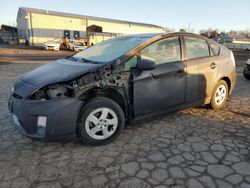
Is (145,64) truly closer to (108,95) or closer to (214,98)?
(108,95)

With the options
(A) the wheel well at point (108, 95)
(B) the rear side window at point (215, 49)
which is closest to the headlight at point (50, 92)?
(A) the wheel well at point (108, 95)

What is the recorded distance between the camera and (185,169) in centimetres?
276

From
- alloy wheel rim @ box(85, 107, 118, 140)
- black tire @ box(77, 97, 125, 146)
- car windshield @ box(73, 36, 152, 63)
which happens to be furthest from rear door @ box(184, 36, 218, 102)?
alloy wheel rim @ box(85, 107, 118, 140)

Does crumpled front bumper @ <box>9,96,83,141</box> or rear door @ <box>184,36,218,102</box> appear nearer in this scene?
crumpled front bumper @ <box>9,96,83,141</box>

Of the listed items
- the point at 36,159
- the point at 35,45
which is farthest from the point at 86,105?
the point at 35,45

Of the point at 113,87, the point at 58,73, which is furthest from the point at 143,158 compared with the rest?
the point at 58,73

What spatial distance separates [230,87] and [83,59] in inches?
125

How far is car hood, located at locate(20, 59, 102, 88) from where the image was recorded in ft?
10.2

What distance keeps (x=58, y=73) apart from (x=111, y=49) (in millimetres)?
1102

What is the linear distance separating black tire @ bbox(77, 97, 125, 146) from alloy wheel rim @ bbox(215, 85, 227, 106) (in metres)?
2.36

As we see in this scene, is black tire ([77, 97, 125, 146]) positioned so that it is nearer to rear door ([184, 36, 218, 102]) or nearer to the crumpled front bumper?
the crumpled front bumper

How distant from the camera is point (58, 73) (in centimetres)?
328

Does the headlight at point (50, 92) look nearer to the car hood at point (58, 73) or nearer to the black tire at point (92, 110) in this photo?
the car hood at point (58, 73)

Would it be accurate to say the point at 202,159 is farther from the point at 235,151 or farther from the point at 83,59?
the point at 83,59
